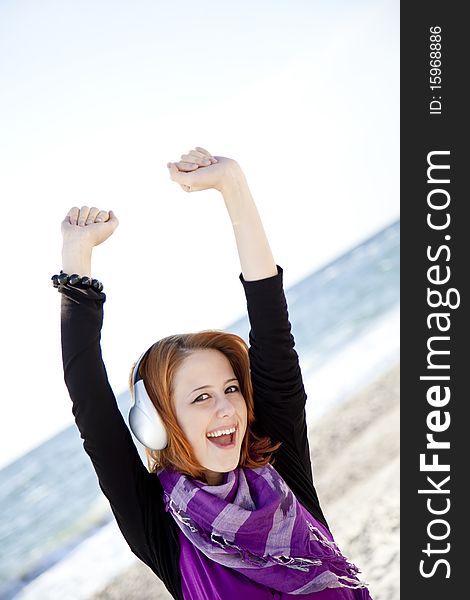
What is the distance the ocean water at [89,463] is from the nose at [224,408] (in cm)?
494

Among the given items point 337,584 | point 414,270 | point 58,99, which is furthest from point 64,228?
point 58,99

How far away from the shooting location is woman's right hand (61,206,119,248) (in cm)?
170

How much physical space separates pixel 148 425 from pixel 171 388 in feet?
0.29

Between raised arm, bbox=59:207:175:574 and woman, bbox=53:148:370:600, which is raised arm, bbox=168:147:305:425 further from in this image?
raised arm, bbox=59:207:175:574

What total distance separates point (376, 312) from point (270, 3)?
5.26 metres

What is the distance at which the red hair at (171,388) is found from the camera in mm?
1788

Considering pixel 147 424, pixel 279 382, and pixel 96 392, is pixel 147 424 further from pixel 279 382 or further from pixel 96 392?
pixel 279 382

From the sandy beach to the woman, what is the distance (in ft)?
9.63

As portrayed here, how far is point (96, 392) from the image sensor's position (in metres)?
1.65

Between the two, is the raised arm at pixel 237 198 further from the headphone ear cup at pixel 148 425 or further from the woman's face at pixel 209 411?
the headphone ear cup at pixel 148 425

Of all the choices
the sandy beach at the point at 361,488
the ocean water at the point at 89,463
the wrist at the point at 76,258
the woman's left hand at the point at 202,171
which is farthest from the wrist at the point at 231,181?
the ocean water at the point at 89,463

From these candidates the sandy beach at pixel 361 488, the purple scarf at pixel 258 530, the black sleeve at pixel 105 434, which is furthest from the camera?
the sandy beach at pixel 361 488

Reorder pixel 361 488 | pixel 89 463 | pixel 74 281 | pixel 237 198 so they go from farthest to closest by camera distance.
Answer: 1. pixel 89 463
2. pixel 361 488
3. pixel 237 198
4. pixel 74 281

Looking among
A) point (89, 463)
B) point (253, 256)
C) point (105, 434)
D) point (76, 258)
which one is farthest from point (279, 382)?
point (89, 463)
